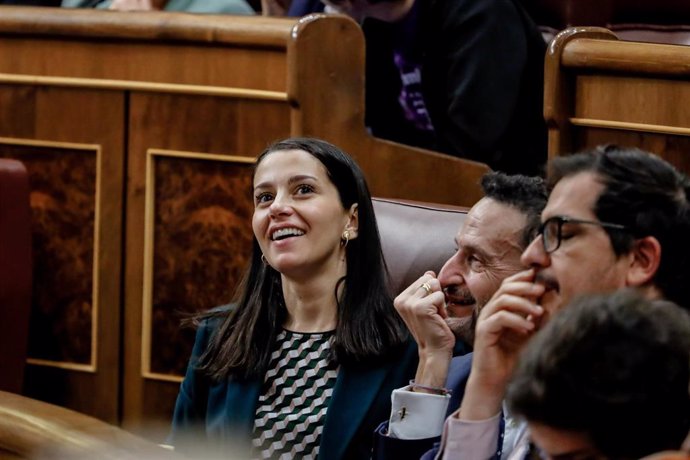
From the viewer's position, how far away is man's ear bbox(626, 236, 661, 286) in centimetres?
90

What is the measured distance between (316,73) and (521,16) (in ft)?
1.03

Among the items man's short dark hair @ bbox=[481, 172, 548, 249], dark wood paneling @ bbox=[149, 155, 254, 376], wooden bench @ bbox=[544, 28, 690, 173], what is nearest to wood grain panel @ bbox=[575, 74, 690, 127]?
wooden bench @ bbox=[544, 28, 690, 173]

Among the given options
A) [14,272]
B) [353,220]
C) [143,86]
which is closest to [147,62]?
[143,86]

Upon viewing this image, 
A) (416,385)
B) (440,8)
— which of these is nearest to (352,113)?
(440,8)

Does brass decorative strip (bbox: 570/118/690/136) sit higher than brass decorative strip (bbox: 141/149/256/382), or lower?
higher

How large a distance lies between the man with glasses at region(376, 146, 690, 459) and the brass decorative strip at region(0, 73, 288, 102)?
777 mm

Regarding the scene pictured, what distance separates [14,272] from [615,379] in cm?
133

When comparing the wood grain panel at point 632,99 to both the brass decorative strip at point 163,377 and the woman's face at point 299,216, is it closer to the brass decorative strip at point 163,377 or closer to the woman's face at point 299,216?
the woman's face at point 299,216

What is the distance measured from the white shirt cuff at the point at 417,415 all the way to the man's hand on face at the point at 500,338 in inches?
3.8

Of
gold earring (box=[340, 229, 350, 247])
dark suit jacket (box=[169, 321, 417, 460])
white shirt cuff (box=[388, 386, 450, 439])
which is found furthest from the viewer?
gold earring (box=[340, 229, 350, 247])

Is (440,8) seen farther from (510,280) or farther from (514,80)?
(510,280)

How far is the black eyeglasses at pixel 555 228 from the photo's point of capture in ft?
3.01

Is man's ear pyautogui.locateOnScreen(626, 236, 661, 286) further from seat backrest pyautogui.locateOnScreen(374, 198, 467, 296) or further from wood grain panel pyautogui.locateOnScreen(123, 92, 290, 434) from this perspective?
wood grain panel pyautogui.locateOnScreen(123, 92, 290, 434)

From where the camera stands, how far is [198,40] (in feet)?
5.76
